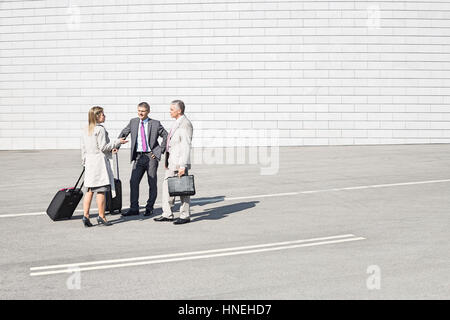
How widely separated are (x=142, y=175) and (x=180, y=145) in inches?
45.5

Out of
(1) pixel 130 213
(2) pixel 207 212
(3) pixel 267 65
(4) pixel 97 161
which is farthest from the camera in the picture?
(3) pixel 267 65

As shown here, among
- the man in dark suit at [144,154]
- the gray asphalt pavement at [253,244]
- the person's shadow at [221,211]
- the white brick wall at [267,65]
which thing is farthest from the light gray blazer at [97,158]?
the white brick wall at [267,65]

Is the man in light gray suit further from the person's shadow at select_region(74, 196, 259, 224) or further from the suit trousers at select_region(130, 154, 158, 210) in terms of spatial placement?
the suit trousers at select_region(130, 154, 158, 210)

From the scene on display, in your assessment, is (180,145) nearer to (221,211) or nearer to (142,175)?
(142,175)

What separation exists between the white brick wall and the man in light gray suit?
1161 cm

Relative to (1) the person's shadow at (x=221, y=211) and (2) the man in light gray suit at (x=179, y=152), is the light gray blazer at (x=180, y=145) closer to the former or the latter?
(2) the man in light gray suit at (x=179, y=152)

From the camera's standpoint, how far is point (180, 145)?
8938 mm

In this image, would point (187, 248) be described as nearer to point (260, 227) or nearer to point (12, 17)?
point (260, 227)

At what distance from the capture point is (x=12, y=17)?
21.2 metres

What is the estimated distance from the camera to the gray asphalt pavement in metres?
5.77

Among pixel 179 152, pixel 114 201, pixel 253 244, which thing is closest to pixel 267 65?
pixel 114 201

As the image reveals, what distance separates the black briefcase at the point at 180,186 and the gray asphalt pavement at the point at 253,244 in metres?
0.50

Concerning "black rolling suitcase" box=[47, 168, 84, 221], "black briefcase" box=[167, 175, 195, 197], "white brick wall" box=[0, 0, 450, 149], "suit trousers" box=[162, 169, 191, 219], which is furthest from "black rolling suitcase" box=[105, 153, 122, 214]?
"white brick wall" box=[0, 0, 450, 149]
